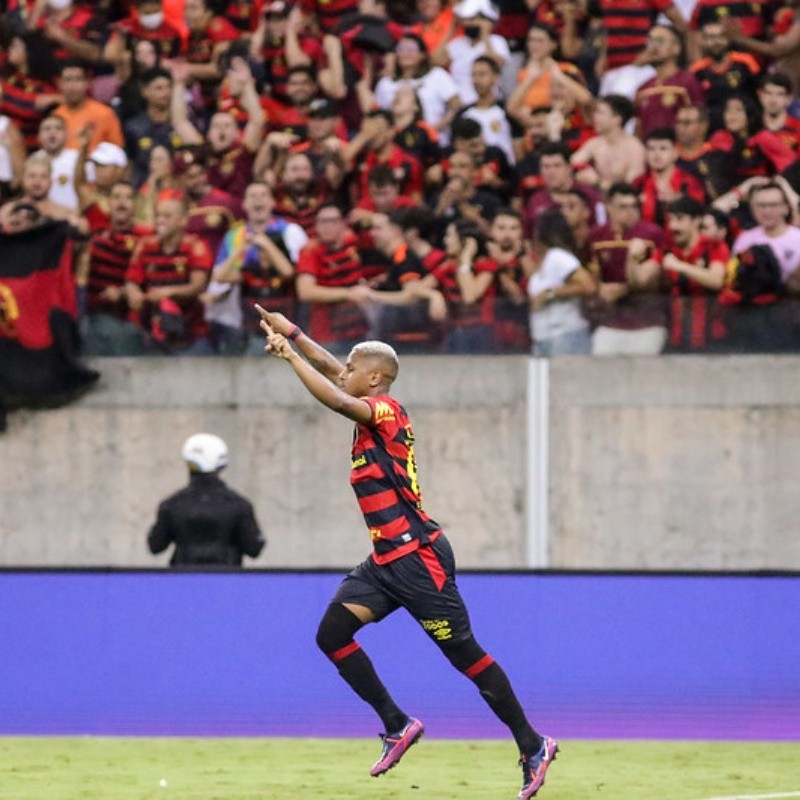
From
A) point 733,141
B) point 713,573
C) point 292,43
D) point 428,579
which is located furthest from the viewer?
point 292,43

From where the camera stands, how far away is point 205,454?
13.6 metres

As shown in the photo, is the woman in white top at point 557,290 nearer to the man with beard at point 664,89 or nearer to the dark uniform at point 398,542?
the man with beard at point 664,89

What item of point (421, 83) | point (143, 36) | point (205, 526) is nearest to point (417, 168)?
point (421, 83)

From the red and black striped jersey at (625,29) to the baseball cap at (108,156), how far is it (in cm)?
412

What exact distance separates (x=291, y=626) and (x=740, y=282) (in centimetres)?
420

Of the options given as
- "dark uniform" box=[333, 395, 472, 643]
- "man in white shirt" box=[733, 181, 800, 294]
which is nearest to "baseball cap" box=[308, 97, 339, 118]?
"man in white shirt" box=[733, 181, 800, 294]

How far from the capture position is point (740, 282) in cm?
1460

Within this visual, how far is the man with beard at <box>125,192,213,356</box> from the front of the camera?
51.1 ft

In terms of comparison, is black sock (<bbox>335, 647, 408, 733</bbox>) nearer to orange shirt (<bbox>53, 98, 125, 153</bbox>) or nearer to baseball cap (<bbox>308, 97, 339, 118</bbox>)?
baseball cap (<bbox>308, 97, 339, 118</bbox>)

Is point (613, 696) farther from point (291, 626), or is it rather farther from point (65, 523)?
point (65, 523)

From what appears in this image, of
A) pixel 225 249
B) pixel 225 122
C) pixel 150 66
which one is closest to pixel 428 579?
pixel 225 249

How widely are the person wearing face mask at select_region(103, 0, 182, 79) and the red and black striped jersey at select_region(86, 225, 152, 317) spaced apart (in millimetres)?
2825

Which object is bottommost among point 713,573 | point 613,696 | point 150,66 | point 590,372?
point 613,696

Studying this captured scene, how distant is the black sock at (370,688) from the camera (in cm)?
970
